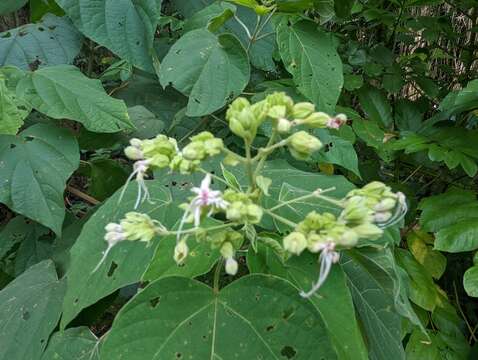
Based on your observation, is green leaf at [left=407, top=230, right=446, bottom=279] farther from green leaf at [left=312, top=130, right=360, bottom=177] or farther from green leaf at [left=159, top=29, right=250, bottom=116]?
green leaf at [left=159, top=29, right=250, bottom=116]

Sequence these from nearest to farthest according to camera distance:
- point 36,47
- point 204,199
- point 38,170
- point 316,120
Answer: point 204,199 < point 316,120 < point 38,170 < point 36,47

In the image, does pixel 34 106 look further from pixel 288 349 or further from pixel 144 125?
pixel 288 349

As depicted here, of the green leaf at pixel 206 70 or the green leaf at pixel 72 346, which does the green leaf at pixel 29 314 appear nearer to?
the green leaf at pixel 72 346

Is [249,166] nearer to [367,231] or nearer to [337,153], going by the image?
[367,231]

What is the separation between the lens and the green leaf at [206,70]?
0.99m

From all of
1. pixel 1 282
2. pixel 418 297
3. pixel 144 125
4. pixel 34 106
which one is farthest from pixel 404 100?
pixel 1 282

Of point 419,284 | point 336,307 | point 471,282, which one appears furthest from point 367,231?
point 419,284

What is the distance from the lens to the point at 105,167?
1223 millimetres

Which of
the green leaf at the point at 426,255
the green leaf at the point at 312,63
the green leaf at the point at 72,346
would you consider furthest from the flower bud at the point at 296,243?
the green leaf at the point at 426,255

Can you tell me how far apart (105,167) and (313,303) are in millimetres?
727

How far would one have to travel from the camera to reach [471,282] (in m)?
1.01

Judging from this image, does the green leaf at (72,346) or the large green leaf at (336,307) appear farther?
the green leaf at (72,346)

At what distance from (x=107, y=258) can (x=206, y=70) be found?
17.4 inches

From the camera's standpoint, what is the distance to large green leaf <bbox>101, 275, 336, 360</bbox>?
1.95ft
